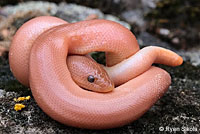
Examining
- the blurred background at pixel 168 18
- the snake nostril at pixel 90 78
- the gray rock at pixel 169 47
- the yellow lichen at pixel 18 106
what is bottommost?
the gray rock at pixel 169 47

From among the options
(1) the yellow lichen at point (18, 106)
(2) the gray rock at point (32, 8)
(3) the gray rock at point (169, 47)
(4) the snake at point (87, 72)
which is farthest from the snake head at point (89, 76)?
(2) the gray rock at point (32, 8)

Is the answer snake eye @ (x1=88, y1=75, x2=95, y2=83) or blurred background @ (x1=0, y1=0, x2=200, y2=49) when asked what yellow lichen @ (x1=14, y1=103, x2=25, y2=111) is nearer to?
snake eye @ (x1=88, y1=75, x2=95, y2=83)

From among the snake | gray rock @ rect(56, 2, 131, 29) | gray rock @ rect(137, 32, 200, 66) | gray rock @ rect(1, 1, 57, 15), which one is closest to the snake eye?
the snake

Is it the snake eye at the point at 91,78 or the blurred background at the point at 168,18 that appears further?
the blurred background at the point at 168,18

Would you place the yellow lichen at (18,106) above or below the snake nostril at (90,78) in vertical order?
below

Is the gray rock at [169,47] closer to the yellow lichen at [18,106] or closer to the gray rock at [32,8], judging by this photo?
the gray rock at [32,8]

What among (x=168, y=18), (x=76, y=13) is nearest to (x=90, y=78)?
(x=76, y=13)

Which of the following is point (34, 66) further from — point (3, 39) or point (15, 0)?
point (15, 0)

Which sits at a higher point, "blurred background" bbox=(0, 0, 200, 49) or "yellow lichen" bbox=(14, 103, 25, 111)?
"yellow lichen" bbox=(14, 103, 25, 111)

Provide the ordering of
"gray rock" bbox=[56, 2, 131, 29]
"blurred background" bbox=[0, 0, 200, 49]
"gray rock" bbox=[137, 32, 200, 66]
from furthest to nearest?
"blurred background" bbox=[0, 0, 200, 49] → "gray rock" bbox=[56, 2, 131, 29] → "gray rock" bbox=[137, 32, 200, 66]
